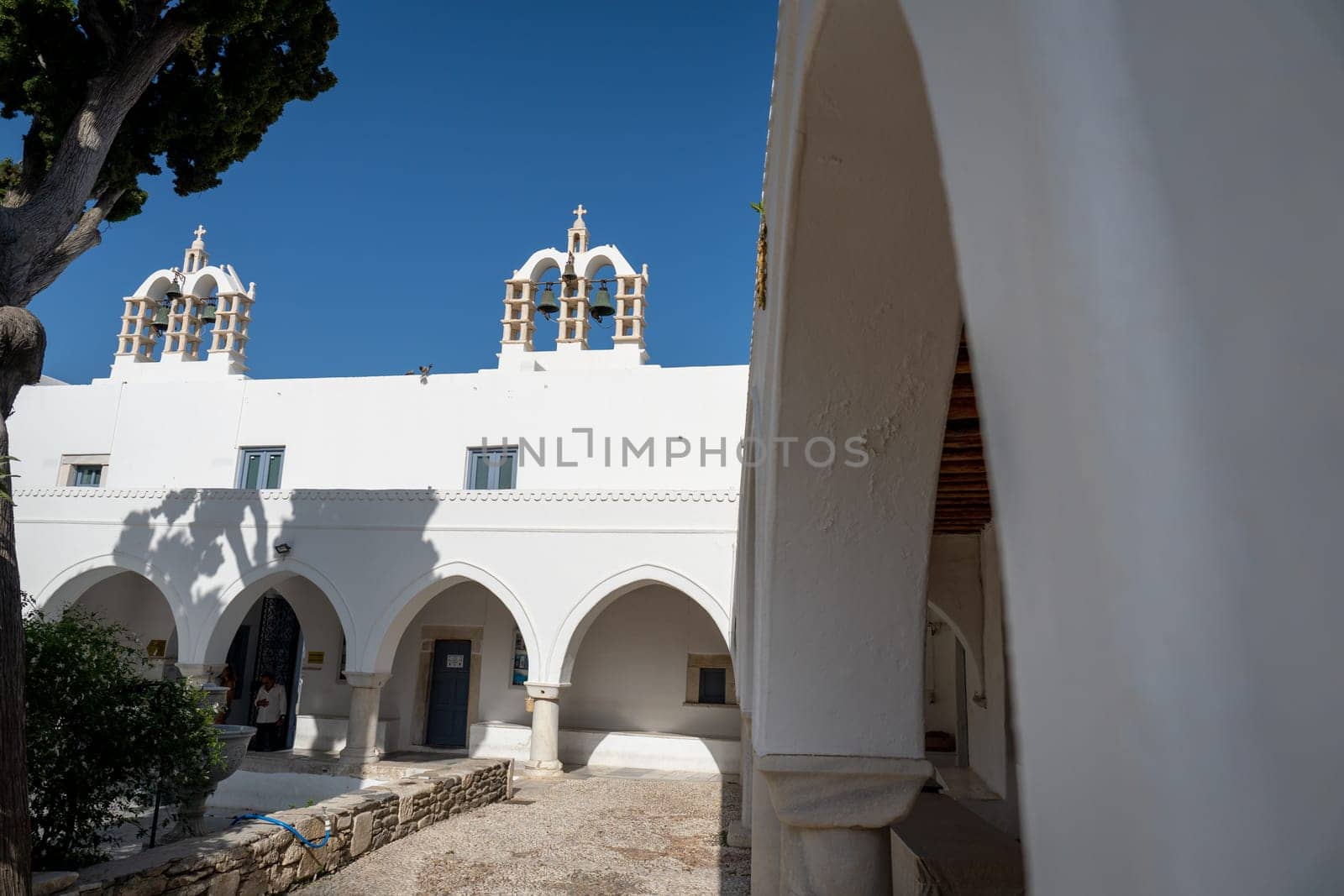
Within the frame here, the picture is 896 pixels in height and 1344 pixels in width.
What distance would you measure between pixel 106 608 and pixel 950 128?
1876 cm

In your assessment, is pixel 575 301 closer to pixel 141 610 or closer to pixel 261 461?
pixel 261 461

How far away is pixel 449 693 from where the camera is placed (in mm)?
15547

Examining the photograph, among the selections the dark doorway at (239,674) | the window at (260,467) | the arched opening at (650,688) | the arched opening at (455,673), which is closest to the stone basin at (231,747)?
the arched opening at (650,688)

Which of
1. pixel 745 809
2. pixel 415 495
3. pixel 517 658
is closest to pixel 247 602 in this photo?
pixel 415 495

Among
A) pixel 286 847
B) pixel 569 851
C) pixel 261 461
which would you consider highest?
pixel 261 461

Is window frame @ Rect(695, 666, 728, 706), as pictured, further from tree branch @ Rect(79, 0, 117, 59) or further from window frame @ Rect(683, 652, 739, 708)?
tree branch @ Rect(79, 0, 117, 59)

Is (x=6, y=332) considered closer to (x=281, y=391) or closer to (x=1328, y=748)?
(x=1328, y=748)

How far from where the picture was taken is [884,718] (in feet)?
11.5

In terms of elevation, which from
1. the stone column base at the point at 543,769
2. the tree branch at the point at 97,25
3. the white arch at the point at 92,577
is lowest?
the stone column base at the point at 543,769

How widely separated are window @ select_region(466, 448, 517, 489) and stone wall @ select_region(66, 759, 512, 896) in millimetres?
7013

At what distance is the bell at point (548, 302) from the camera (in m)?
17.7

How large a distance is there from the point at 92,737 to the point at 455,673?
9.87m

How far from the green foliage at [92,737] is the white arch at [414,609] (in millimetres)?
6249

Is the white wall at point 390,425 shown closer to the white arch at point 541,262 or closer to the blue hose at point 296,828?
the white arch at point 541,262
